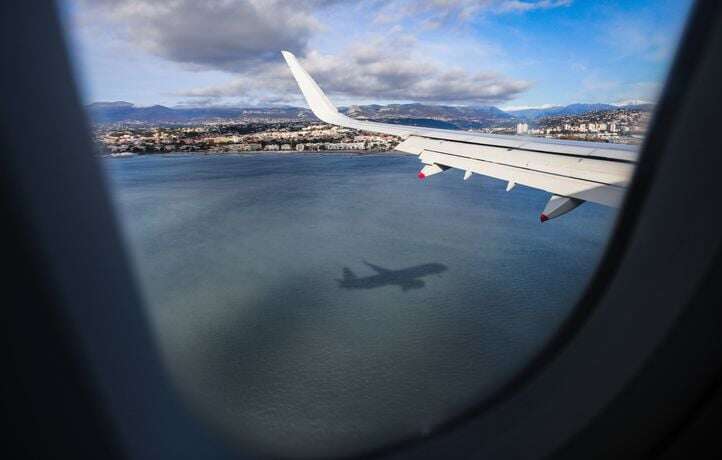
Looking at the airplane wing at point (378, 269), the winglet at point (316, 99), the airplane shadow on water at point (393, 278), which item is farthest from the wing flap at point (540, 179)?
the airplane wing at point (378, 269)

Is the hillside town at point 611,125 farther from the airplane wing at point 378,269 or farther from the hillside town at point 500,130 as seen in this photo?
the airplane wing at point 378,269

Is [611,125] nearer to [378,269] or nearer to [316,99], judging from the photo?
[316,99]

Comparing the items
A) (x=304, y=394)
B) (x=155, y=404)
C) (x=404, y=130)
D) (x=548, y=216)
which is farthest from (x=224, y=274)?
(x=155, y=404)

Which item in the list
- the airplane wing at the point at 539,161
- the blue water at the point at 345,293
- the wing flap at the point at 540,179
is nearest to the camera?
the blue water at the point at 345,293

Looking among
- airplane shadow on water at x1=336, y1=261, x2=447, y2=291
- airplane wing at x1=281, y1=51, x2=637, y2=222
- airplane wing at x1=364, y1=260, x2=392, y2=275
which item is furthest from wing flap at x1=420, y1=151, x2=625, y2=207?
airplane wing at x1=364, y1=260, x2=392, y2=275

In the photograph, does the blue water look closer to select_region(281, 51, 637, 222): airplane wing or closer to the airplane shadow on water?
the airplane shadow on water

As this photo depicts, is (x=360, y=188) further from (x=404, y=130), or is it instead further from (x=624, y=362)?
(x=624, y=362)
